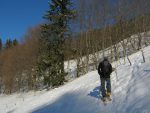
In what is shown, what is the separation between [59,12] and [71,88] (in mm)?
12033

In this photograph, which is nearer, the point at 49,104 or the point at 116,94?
the point at 116,94

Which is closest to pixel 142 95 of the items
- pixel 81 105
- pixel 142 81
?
pixel 142 81

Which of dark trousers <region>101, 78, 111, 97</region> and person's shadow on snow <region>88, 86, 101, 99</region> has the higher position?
dark trousers <region>101, 78, 111, 97</region>

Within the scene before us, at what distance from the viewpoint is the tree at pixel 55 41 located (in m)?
33.9

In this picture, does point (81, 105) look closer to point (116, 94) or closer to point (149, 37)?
point (116, 94)

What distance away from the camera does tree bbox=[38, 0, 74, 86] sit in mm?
33875

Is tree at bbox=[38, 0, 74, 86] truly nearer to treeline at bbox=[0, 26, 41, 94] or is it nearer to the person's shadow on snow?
the person's shadow on snow

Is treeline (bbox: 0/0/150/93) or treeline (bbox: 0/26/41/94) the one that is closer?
treeline (bbox: 0/0/150/93)

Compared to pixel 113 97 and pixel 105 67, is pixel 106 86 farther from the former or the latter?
pixel 105 67

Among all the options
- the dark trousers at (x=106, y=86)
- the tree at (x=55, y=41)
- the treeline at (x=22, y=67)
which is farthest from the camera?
the treeline at (x=22, y=67)

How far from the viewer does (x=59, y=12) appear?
3478 cm

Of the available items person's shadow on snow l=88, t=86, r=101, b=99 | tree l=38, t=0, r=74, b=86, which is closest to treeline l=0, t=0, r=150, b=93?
tree l=38, t=0, r=74, b=86

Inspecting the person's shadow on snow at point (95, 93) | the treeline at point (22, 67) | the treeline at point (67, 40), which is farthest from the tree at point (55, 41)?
the treeline at point (22, 67)

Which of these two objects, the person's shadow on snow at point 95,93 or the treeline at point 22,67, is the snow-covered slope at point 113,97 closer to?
the person's shadow on snow at point 95,93
